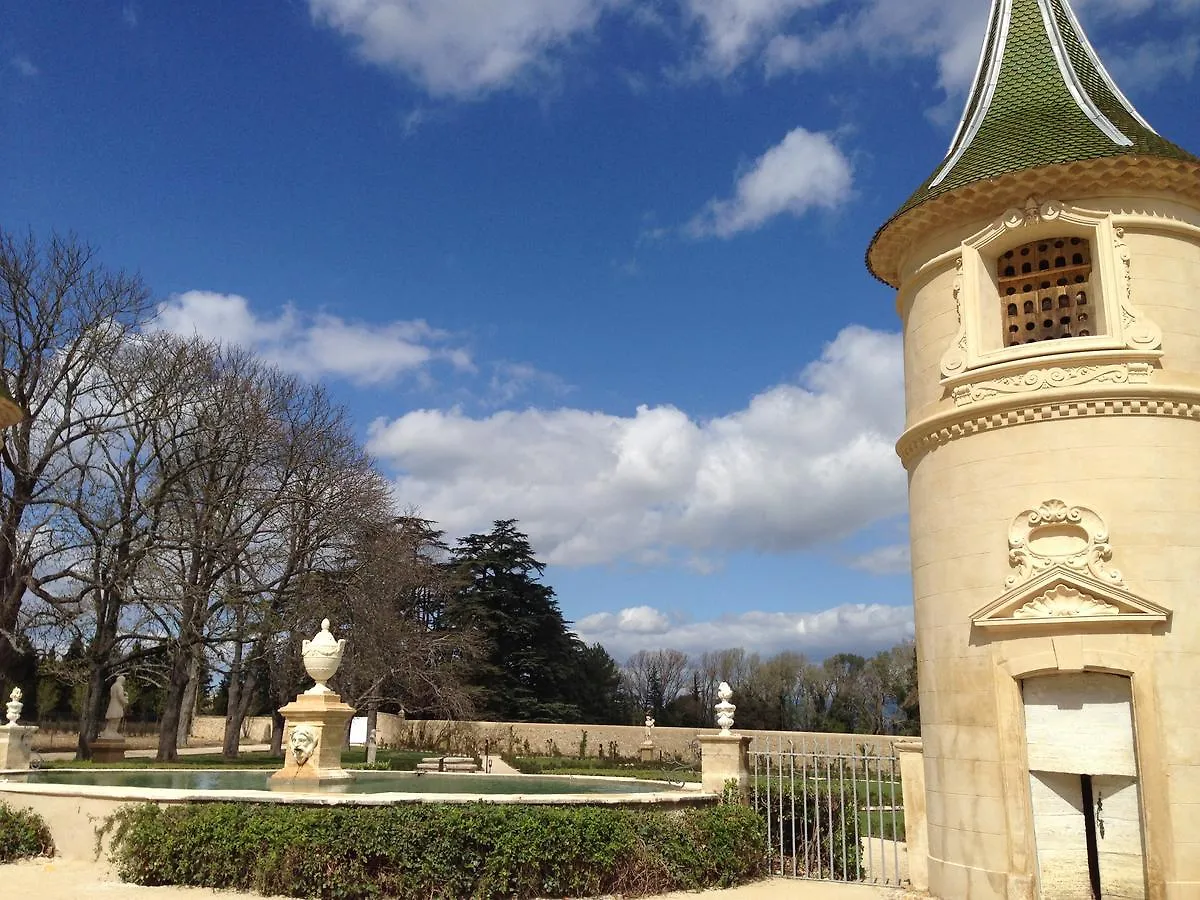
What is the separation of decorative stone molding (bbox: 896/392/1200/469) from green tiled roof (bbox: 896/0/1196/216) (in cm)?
297

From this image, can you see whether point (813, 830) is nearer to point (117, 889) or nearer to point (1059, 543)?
point (1059, 543)

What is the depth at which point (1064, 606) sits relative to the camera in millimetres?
10906

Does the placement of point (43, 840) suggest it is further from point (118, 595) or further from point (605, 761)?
point (605, 761)

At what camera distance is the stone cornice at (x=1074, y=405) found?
1121 centimetres

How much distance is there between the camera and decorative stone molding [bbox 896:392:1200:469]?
36.8 ft

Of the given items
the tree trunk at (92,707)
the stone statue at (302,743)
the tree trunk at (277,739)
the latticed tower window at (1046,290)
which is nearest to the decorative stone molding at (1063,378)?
the latticed tower window at (1046,290)

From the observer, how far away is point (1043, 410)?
37.7ft

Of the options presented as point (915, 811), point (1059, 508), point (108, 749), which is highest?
point (1059, 508)

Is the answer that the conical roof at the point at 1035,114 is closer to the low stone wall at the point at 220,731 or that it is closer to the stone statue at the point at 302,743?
the stone statue at the point at 302,743

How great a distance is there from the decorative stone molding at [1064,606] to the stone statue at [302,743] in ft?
34.4

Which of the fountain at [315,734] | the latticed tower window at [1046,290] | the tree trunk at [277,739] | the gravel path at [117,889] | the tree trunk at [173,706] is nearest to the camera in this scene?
the gravel path at [117,889]

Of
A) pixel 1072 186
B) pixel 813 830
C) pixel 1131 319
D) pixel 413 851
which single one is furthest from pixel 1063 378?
pixel 413 851

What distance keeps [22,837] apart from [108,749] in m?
16.1

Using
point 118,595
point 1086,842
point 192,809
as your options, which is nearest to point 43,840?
point 192,809
